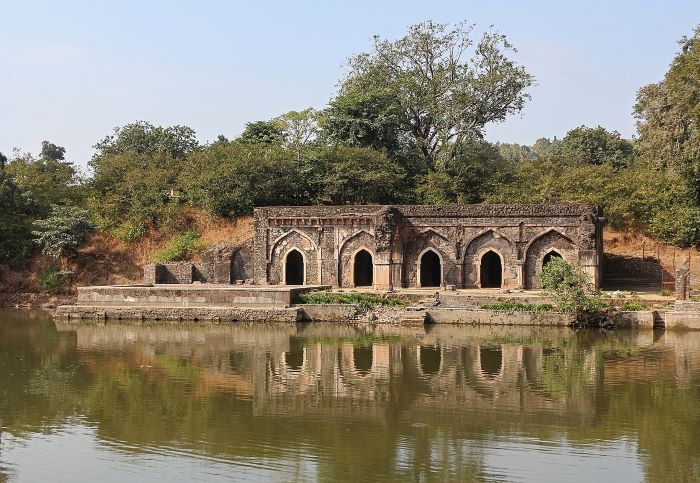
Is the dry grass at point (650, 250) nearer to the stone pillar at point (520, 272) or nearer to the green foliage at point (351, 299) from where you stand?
the stone pillar at point (520, 272)

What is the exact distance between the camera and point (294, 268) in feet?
108

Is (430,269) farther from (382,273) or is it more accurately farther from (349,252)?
(382,273)

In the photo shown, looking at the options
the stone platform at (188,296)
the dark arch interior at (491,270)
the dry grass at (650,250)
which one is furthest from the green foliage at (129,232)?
the dry grass at (650,250)

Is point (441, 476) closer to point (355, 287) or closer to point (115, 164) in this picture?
point (355, 287)

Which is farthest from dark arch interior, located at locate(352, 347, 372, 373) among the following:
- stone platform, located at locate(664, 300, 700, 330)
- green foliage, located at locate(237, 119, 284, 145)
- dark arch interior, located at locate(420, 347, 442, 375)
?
green foliage, located at locate(237, 119, 284, 145)

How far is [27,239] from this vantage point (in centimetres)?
3578

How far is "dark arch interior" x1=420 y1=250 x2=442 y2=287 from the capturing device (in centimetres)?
3167

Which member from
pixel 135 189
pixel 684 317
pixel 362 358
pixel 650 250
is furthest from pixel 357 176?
pixel 362 358

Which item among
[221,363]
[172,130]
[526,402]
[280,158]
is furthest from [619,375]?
[172,130]

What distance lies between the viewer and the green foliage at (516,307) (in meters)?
24.8

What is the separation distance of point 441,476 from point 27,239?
94.6 ft

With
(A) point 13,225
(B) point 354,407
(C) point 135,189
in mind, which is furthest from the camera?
(C) point 135,189

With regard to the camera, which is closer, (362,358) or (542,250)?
(362,358)

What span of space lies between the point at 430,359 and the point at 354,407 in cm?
494
